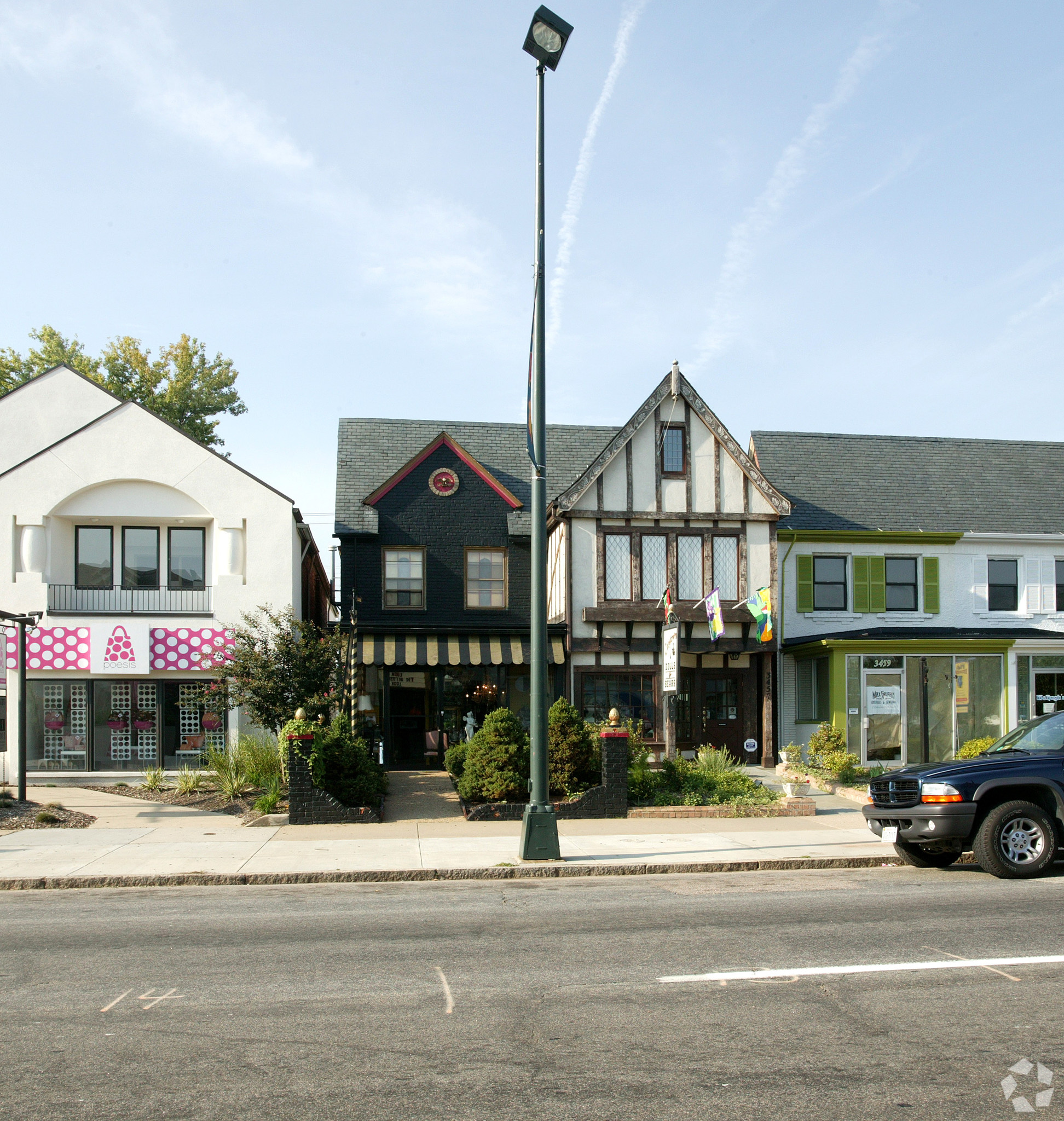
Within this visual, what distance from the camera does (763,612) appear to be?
20859 mm

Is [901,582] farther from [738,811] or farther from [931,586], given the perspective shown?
[738,811]

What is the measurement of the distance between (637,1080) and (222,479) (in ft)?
61.2

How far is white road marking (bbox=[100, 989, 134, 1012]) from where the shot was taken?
20.6 feet

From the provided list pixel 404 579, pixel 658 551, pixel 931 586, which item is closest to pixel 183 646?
pixel 404 579

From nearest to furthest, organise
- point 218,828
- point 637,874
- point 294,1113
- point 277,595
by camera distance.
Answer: point 294,1113 < point 637,874 < point 218,828 < point 277,595

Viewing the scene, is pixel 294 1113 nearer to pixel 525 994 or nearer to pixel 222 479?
pixel 525 994

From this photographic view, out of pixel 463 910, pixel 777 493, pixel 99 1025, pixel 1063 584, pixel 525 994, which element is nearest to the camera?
pixel 99 1025

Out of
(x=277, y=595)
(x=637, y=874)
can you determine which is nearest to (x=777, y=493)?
(x=277, y=595)

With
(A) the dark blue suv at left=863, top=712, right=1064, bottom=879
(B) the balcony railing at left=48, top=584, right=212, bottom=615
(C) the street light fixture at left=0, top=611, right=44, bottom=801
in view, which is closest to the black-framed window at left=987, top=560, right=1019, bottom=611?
(A) the dark blue suv at left=863, top=712, right=1064, bottom=879

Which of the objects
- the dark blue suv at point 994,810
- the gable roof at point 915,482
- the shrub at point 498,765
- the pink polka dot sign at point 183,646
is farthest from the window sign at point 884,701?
the pink polka dot sign at point 183,646

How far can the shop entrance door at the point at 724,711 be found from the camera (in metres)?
24.0

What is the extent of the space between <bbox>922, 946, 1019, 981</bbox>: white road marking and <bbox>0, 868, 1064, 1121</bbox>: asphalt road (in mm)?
49

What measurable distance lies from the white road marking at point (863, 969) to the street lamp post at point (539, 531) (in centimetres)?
Answer: 502

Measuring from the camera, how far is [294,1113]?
466cm
